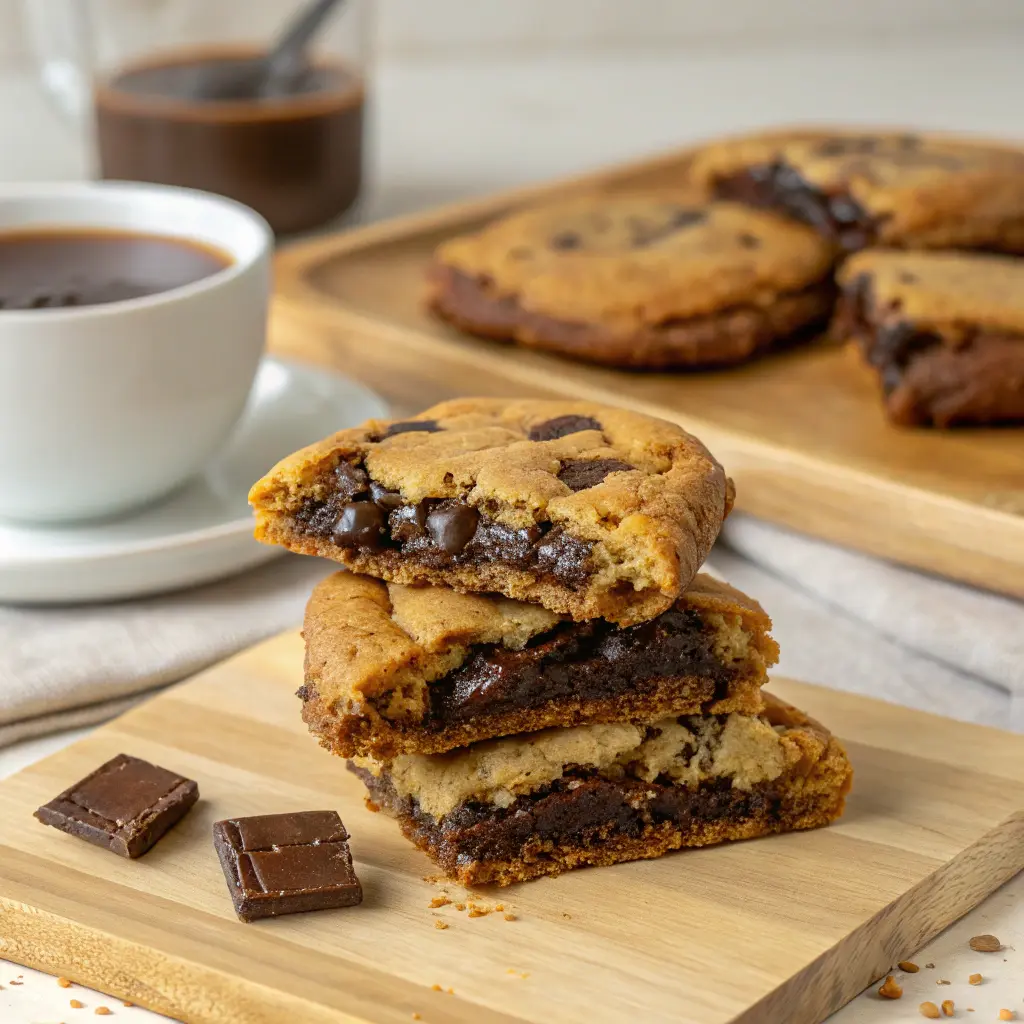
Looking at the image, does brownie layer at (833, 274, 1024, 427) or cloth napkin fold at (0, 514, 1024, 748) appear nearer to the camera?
cloth napkin fold at (0, 514, 1024, 748)

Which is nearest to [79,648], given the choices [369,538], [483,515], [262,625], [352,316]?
[262,625]

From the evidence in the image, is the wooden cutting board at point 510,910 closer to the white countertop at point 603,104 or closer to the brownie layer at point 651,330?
the brownie layer at point 651,330

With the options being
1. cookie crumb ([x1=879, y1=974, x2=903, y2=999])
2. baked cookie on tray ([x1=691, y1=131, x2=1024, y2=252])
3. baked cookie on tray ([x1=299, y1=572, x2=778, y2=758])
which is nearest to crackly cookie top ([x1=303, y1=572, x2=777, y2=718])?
baked cookie on tray ([x1=299, y1=572, x2=778, y2=758])

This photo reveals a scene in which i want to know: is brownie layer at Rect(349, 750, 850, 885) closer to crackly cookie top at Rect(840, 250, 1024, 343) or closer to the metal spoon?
crackly cookie top at Rect(840, 250, 1024, 343)

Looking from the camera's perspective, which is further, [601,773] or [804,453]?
[804,453]

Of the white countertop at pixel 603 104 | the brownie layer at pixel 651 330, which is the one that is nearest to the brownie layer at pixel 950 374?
the brownie layer at pixel 651 330

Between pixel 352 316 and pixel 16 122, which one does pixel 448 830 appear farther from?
pixel 16 122

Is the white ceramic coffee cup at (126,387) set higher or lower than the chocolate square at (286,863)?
higher
